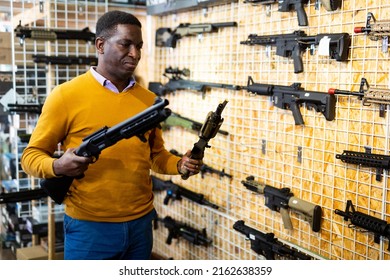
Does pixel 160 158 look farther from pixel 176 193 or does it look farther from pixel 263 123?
pixel 176 193

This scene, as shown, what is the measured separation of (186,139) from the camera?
430cm

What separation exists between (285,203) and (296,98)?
670 mm

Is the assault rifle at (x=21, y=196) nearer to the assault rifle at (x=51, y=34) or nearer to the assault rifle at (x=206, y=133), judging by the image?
the assault rifle at (x=51, y=34)

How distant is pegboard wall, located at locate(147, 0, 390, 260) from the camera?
2.59 meters

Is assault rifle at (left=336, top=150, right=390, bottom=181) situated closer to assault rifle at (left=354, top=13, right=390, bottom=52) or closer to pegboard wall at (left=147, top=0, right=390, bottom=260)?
pegboard wall at (left=147, top=0, right=390, bottom=260)

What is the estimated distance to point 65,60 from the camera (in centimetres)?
409

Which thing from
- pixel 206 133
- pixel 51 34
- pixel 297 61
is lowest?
pixel 206 133

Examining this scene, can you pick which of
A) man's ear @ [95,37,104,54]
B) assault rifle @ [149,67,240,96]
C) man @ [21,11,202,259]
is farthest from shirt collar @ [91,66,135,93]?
assault rifle @ [149,67,240,96]

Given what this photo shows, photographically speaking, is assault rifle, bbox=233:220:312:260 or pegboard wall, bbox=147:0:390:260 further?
assault rifle, bbox=233:220:312:260

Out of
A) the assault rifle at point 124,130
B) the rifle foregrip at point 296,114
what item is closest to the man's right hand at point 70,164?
the assault rifle at point 124,130

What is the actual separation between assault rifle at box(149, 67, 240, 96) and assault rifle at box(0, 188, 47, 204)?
1393 millimetres

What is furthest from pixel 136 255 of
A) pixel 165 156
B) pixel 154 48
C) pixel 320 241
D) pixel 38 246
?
pixel 154 48

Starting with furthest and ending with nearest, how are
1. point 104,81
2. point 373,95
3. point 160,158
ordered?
point 160,158
point 373,95
point 104,81

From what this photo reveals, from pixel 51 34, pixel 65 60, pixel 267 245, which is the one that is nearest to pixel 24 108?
pixel 65 60
